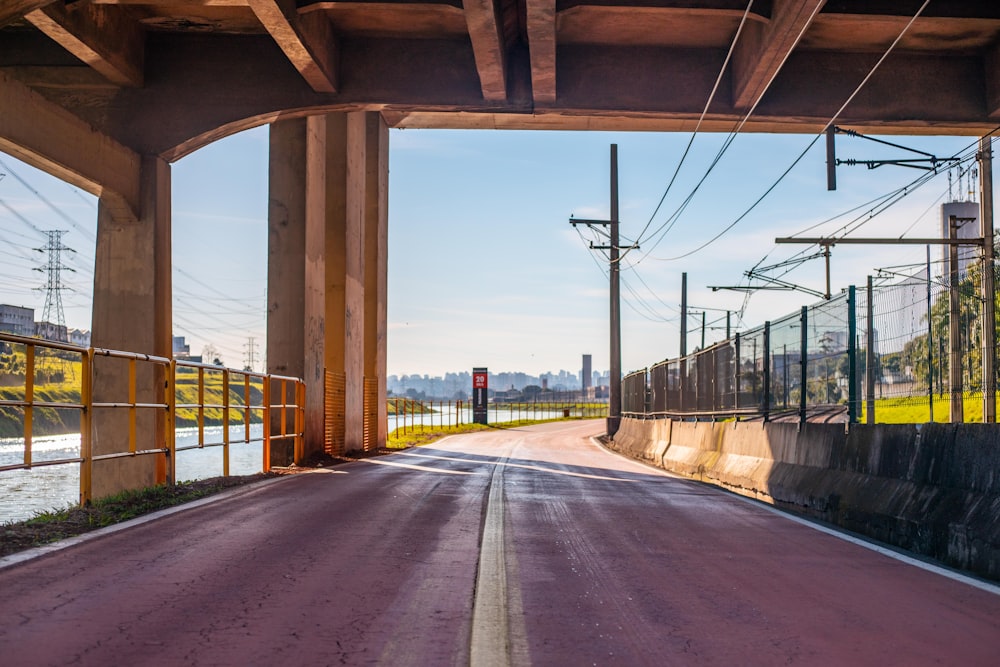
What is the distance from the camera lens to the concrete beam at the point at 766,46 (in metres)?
14.3

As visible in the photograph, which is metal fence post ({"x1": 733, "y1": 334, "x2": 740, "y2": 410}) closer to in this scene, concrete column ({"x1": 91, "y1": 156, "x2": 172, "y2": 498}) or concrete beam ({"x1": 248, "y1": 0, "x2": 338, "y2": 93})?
concrete beam ({"x1": 248, "y1": 0, "x2": 338, "y2": 93})

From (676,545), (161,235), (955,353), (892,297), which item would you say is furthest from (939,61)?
(161,235)

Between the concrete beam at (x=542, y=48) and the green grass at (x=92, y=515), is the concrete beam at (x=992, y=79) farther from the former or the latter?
the green grass at (x=92, y=515)

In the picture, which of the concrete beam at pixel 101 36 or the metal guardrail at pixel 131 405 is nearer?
the metal guardrail at pixel 131 405

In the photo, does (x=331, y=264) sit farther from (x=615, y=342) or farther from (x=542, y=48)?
(x=615, y=342)

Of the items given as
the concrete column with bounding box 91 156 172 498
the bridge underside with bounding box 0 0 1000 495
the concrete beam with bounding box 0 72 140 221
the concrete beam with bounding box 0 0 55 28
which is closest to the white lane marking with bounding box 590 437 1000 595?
the bridge underside with bounding box 0 0 1000 495

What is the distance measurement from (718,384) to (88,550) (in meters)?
15.3

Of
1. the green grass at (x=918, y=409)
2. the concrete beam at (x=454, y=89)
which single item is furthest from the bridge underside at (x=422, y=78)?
the green grass at (x=918, y=409)

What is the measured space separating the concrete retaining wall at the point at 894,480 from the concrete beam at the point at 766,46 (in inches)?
213

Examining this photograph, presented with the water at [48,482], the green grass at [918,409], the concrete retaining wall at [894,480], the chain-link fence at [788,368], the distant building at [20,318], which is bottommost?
the water at [48,482]

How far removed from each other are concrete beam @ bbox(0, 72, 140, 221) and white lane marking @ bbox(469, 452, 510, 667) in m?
8.15

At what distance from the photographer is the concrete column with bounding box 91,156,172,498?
1639cm

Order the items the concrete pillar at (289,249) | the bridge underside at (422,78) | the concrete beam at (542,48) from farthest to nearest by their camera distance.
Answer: the concrete pillar at (289,249)
the bridge underside at (422,78)
the concrete beam at (542,48)

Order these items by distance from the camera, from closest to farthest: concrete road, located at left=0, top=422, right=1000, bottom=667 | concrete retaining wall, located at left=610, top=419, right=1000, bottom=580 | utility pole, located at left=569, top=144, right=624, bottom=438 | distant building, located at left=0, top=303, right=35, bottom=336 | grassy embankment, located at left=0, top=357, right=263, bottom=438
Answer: concrete road, located at left=0, top=422, right=1000, bottom=667, concrete retaining wall, located at left=610, top=419, right=1000, bottom=580, utility pole, located at left=569, top=144, right=624, bottom=438, grassy embankment, located at left=0, top=357, right=263, bottom=438, distant building, located at left=0, top=303, right=35, bottom=336
